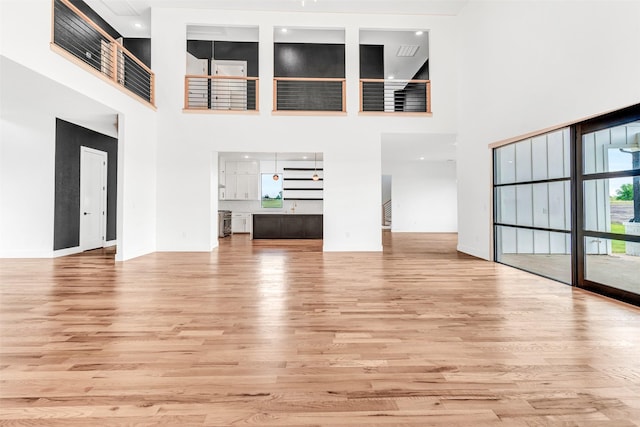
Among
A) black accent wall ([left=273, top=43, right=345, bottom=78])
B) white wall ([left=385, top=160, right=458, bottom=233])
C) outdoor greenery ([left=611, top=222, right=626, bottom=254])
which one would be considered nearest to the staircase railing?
white wall ([left=385, top=160, right=458, bottom=233])

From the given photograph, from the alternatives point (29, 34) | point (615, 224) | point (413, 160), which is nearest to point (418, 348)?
point (615, 224)

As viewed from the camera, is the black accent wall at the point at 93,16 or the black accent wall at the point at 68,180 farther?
the black accent wall at the point at 93,16

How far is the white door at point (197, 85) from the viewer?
25.5 ft

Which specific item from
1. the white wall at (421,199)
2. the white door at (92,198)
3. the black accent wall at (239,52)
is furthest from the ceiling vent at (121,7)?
the white wall at (421,199)

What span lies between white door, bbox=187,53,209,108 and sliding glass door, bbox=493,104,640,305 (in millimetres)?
6727

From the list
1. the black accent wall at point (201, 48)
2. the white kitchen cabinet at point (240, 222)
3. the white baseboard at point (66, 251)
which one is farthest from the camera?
the white kitchen cabinet at point (240, 222)

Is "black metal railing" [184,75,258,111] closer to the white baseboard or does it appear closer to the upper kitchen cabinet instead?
the upper kitchen cabinet

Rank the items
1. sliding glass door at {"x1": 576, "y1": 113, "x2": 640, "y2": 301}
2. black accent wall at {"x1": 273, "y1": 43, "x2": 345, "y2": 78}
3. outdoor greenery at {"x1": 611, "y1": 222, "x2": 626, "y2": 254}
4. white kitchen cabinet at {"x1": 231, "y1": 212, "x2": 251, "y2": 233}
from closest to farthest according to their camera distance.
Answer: sliding glass door at {"x1": 576, "y1": 113, "x2": 640, "y2": 301} < outdoor greenery at {"x1": 611, "y1": 222, "x2": 626, "y2": 254} < black accent wall at {"x1": 273, "y1": 43, "x2": 345, "y2": 78} < white kitchen cabinet at {"x1": 231, "y1": 212, "x2": 251, "y2": 233}

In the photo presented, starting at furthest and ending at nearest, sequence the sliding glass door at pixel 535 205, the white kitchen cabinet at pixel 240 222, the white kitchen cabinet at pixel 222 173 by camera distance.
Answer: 1. the white kitchen cabinet at pixel 240 222
2. the white kitchen cabinet at pixel 222 173
3. the sliding glass door at pixel 535 205

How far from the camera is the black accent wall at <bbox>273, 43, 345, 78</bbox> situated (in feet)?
28.5

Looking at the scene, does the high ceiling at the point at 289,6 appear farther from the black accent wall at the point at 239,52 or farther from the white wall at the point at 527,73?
the black accent wall at the point at 239,52

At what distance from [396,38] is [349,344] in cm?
840

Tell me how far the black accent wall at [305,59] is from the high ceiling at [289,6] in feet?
4.55

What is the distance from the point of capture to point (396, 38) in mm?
8438
